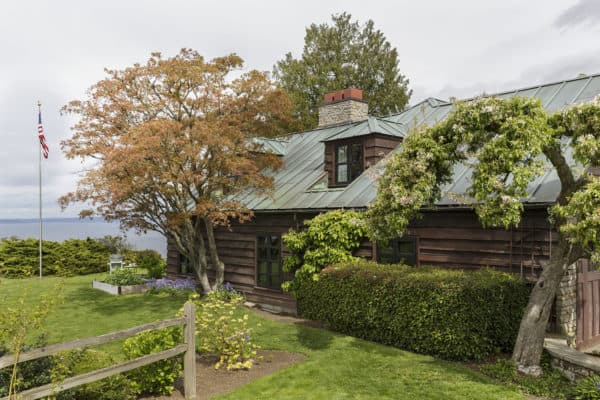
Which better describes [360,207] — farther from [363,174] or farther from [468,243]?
[468,243]

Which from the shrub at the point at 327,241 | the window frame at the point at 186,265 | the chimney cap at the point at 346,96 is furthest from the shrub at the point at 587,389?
the window frame at the point at 186,265

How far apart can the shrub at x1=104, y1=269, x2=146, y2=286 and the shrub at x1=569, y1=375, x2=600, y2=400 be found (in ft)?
57.0

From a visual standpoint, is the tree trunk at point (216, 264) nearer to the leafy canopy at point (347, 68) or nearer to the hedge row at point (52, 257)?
the hedge row at point (52, 257)

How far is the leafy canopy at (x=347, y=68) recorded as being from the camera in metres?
36.2

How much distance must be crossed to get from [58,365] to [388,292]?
6.74 metres

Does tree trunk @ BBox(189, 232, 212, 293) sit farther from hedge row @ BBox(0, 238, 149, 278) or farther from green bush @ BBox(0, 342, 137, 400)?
hedge row @ BBox(0, 238, 149, 278)

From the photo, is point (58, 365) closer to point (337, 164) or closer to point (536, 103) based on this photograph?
point (536, 103)

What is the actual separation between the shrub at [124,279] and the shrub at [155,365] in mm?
13086

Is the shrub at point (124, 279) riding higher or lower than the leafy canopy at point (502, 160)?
lower

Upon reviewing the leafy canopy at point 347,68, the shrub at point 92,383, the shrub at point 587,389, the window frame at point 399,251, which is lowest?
the shrub at point 587,389

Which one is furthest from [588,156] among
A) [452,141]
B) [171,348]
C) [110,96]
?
[110,96]

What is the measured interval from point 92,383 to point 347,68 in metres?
33.0

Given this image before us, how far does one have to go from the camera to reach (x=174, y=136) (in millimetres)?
14297

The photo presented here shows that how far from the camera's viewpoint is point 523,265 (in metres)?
10.2
